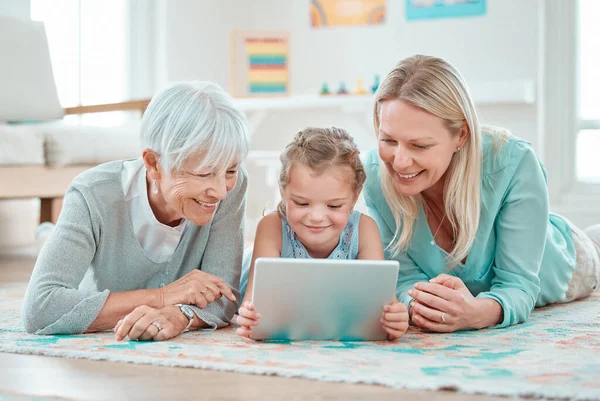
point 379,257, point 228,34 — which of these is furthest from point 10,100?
point 379,257

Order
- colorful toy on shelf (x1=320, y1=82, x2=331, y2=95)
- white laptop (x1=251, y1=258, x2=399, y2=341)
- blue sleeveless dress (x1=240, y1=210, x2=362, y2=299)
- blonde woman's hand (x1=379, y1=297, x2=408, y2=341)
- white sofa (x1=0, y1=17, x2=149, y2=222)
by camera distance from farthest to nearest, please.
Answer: colorful toy on shelf (x1=320, y1=82, x2=331, y2=95)
white sofa (x1=0, y1=17, x2=149, y2=222)
blue sleeveless dress (x1=240, y1=210, x2=362, y2=299)
blonde woman's hand (x1=379, y1=297, x2=408, y2=341)
white laptop (x1=251, y1=258, x2=399, y2=341)

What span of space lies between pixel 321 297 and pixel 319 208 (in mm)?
296

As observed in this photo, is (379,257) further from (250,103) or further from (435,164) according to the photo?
(250,103)

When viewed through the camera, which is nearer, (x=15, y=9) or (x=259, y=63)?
(x=15, y=9)

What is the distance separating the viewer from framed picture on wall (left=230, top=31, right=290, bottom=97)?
17.3 feet

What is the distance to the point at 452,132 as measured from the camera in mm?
1831

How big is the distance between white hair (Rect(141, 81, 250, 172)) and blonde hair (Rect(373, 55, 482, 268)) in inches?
15.8

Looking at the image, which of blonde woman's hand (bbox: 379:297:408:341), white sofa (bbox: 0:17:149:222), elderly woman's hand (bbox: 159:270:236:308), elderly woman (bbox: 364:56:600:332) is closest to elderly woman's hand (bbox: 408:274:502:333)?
elderly woman (bbox: 364:56:600:332)

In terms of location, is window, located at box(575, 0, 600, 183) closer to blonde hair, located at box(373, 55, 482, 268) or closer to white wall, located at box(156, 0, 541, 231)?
white wall, located at box(156, 0, 541, 231)

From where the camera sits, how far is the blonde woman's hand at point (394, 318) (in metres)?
1.59

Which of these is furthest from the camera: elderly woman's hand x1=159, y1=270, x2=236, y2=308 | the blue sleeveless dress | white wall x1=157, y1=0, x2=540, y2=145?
white wall x1=157, y1=0, x2=540, y2=145

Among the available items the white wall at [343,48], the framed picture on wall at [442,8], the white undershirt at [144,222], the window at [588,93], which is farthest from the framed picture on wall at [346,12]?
the white undershirt at [144,222]

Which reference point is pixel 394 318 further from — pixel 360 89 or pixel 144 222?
pixel 360 89

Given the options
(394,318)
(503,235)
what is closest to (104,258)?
(394,318)
